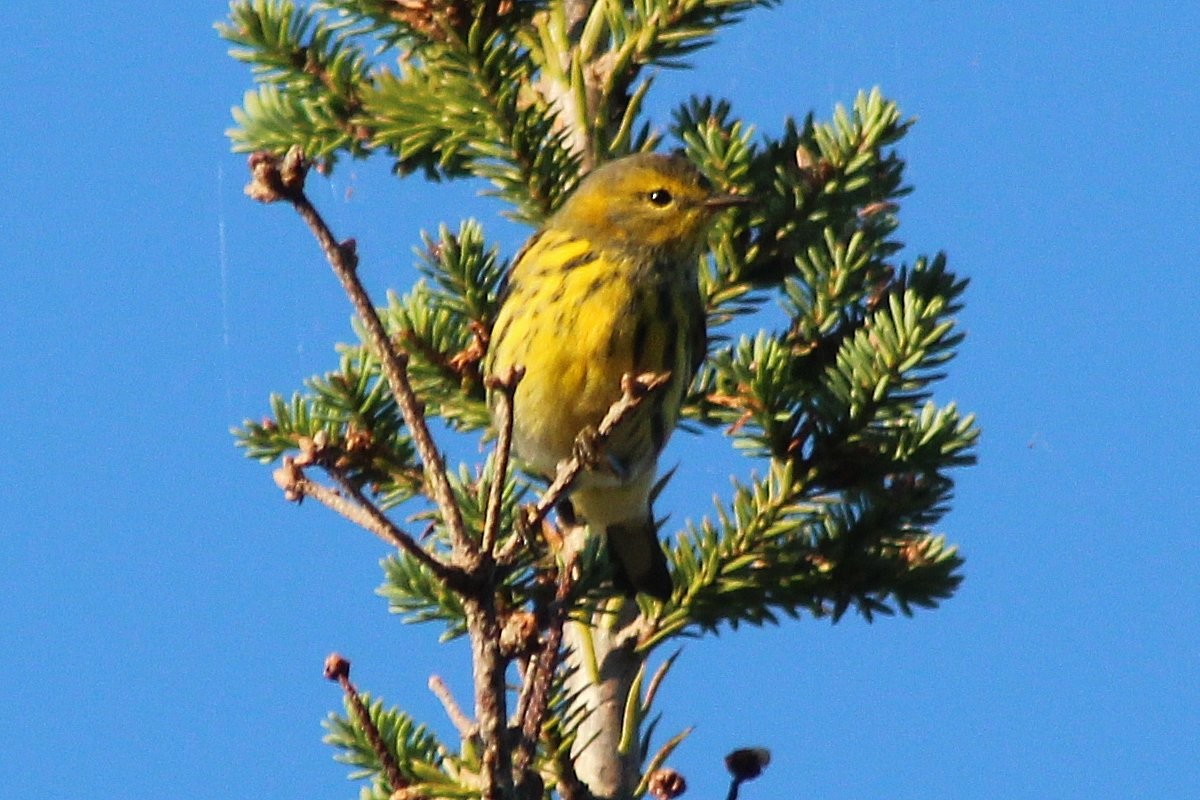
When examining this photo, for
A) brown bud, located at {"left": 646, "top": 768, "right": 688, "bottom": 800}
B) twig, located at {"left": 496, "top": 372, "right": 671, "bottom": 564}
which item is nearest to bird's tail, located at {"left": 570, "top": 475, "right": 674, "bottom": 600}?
brown bud, located at {"left": 646, "top": 768, "right": 688, "bottom": 800}

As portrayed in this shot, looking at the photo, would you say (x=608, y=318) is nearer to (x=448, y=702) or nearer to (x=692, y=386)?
(x=692, y=386)

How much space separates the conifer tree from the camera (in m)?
2.41

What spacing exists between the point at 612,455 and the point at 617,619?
0.68 m

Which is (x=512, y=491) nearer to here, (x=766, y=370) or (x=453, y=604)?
(x=453, y=604)

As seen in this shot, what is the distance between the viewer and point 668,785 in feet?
6.87

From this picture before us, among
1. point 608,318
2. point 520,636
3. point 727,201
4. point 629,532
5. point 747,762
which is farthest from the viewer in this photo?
point 608,318

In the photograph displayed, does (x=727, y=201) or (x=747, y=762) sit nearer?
(x=747, y=762)

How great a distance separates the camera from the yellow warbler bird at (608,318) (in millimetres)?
3059

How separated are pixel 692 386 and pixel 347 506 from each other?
1.23m

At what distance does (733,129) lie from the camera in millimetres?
2717

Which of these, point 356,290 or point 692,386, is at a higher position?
point 692,386

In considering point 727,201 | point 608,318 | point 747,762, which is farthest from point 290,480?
point 608,318

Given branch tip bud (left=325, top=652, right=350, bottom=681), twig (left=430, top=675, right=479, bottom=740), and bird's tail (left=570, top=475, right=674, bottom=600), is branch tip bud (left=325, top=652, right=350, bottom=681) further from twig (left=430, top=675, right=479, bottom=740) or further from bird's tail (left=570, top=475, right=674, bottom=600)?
bird's tail (left=570, top=475, right=674, bottom=600)

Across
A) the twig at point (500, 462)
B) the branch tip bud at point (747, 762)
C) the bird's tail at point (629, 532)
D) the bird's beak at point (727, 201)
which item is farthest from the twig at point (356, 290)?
the bird's beak at point (727, 201)
